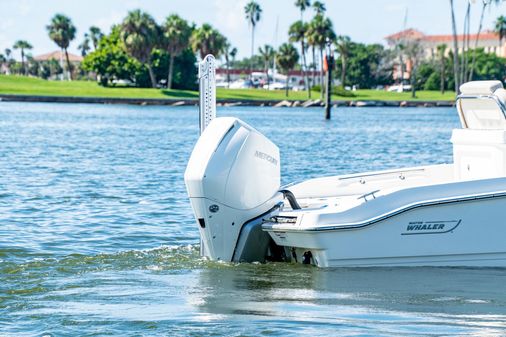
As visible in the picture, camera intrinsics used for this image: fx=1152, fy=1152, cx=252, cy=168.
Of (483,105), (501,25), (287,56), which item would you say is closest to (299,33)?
(287,56)

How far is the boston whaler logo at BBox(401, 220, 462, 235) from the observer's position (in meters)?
11.8

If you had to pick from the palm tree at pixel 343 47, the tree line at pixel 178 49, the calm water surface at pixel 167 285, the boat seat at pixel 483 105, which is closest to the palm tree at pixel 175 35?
the tree line at pixel 178 49

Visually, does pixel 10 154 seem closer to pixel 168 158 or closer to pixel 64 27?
pixel 168 158

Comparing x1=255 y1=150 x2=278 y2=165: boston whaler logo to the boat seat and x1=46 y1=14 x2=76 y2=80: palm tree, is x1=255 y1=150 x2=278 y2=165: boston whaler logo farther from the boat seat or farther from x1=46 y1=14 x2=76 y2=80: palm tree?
x1=46 y1=14 x2=76 y2=80: palm tree

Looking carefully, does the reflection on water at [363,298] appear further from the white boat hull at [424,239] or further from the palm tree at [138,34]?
the palm tree at [138,34]

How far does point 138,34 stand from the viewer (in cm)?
11550

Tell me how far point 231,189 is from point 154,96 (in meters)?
103

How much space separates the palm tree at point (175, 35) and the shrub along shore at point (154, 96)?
4.18 metres

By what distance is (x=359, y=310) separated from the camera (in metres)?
10.3

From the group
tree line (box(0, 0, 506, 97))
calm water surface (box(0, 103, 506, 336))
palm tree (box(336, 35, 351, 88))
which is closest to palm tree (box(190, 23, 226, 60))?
tree line (box(0, 0, 506, 97))

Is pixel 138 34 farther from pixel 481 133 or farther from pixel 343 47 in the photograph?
pixel 481 133

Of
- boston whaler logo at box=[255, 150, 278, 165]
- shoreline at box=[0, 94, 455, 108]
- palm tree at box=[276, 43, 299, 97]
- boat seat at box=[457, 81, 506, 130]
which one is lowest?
shoreline at box=[0, 94, 455, 108]

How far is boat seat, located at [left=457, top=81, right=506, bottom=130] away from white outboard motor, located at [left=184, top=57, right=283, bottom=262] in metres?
2.40

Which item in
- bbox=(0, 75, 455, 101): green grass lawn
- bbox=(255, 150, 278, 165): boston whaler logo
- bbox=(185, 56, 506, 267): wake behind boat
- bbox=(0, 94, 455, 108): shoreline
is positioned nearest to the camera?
bbox=(185, 56, 506, 267): wake behind boat
